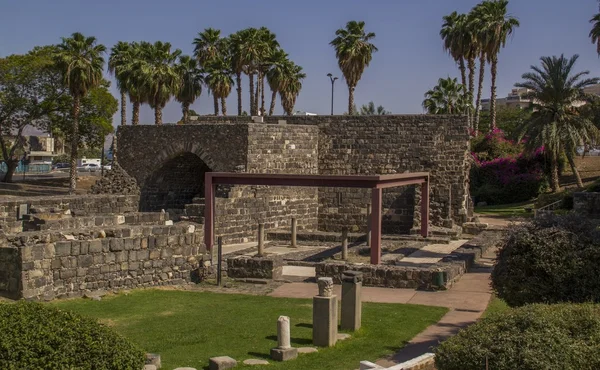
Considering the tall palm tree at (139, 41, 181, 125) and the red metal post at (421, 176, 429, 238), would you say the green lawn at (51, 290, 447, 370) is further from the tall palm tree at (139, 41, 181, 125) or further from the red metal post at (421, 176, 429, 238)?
the tall palm tree at (139, 41, 181, 125)

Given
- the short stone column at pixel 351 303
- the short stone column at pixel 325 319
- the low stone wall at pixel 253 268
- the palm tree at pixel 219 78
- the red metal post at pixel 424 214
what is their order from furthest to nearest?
the palm tree at pixel 219 78 → the red metal post at pixel 424 214 → the low stone wall at pixel 253 268 → the short stone column at pixel 351 303 → the short stone column at pixel 325 319

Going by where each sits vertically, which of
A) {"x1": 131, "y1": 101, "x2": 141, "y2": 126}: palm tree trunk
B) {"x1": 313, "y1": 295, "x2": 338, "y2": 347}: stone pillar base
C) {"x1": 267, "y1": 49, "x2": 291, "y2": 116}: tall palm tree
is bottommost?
{"x1": 313, "y1": 295, "x2": 338, "y2": 347}: stone pillar base

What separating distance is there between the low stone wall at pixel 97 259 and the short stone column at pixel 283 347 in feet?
17.1

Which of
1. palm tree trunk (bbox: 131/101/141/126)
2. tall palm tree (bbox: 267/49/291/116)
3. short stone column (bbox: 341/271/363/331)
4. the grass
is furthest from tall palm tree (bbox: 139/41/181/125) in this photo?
short stone column (bbox: 341/271/363/331)

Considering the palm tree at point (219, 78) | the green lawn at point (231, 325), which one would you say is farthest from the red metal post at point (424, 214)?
the palm tree at point (219, 78)

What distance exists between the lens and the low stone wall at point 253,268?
717 inches

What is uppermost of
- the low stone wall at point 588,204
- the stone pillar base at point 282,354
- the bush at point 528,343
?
the low stone wall at point 588,204

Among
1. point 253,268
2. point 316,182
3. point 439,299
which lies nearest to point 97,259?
point 253,268

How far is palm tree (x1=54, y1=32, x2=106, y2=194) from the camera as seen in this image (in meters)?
44.3

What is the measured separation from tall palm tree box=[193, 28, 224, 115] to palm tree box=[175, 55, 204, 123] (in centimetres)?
102

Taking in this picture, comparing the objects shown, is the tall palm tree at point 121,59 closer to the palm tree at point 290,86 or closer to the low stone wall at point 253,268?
the palm tree at point 290,86

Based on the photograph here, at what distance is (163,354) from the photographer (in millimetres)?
10859

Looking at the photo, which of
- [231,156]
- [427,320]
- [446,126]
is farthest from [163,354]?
[446,126]

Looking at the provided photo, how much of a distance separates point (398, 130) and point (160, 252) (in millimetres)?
15288
